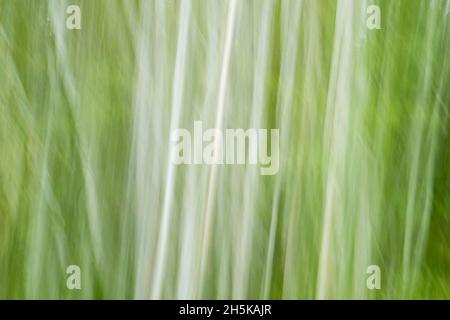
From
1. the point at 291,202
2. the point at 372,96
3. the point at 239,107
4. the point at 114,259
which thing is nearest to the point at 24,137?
the point at 114,259

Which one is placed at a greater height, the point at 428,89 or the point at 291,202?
the point at 428,89

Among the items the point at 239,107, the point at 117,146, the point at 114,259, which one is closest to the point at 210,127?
the point at 239,107

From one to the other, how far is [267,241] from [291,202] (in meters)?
0.08

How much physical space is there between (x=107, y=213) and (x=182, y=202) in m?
0.13

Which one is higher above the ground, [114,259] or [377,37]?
[377,37]

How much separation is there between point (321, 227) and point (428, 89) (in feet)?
1.00

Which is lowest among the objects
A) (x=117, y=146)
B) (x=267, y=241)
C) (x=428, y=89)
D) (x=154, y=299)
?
(x=154, y=299)

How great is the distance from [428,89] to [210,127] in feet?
1.27

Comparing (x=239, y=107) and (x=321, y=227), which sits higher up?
(x=239, y=107)

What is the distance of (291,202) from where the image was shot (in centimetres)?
78

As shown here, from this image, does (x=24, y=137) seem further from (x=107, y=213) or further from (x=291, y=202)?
(x=291, y=202)

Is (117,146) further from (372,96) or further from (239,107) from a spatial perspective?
(372,96)

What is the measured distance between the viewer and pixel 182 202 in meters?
0.78

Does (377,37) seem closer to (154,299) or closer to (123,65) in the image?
(123,65)
